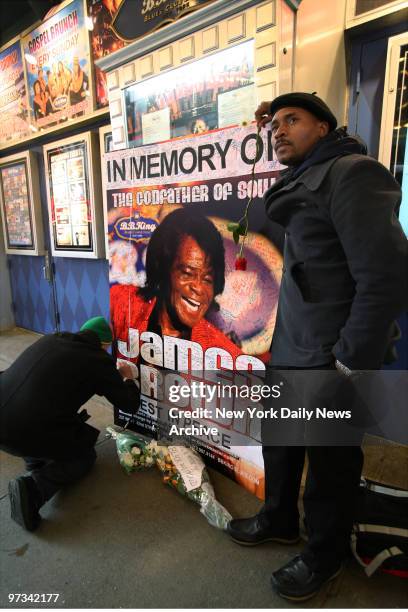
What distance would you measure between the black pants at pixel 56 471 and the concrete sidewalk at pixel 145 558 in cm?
7

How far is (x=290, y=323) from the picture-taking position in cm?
124

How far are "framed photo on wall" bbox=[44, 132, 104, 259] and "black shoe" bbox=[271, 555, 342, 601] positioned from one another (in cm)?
255

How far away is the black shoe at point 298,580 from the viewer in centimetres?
124

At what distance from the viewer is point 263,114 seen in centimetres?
143

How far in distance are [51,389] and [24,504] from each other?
494 mm

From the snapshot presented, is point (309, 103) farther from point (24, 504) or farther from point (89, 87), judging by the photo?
point (89, 87)

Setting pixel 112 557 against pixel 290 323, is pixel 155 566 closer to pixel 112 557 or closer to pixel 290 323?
pixel 112 557

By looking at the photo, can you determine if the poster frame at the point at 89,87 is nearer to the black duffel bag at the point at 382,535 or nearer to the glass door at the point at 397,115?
the glass door at the point at 397,115

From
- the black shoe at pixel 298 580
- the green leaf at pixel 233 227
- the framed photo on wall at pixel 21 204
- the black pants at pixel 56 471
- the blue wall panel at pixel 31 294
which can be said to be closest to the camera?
the black shoe at pixel 298 580

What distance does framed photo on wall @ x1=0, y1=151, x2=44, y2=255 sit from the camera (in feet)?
12.4

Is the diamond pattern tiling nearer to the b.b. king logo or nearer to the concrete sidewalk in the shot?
the b.b. king logo

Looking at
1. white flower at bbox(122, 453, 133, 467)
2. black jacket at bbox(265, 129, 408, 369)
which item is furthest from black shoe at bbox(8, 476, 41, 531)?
black jacket at bbox(265, 129, 408, 369)

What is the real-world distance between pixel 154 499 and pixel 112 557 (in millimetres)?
339

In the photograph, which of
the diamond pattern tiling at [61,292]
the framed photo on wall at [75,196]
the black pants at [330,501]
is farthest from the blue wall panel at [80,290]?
the black pants at [330,501]
